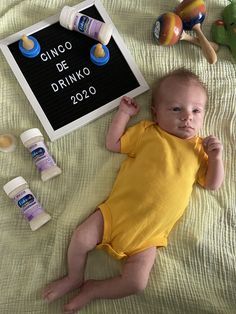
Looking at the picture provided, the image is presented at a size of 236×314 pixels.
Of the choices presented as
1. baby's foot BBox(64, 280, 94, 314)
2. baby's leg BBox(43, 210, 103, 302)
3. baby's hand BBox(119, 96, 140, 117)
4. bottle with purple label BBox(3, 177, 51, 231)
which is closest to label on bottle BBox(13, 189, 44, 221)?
bottle with purple label BBox(3, 177, 51, 231)

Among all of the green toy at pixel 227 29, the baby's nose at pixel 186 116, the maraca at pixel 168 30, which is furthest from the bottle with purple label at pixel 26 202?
the green toy at pixel 227 29

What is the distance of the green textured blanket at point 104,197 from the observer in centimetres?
109

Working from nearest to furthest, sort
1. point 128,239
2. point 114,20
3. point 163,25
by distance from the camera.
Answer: point 128,239, point 163,25, point 114,20

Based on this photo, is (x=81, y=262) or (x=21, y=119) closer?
(x=81, y=262)

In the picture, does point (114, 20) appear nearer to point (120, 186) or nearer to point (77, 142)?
point (77, 142)

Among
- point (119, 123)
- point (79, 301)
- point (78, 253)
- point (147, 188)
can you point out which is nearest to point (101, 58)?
point (119, 123)

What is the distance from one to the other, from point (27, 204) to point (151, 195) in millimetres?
331

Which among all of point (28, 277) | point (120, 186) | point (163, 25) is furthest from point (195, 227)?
point (163, 25)

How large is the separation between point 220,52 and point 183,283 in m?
0.70

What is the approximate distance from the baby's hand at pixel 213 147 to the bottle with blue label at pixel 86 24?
416 mm

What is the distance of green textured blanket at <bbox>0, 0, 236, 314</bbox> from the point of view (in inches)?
43.0

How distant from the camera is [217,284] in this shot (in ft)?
3.60

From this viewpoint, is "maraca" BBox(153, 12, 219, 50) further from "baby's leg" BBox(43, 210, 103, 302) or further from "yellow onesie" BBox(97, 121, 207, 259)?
"baby's leg" BBox(43, 210, 103, 302)

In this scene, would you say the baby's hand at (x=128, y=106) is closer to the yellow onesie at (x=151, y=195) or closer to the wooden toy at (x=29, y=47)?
the yellow onesie at (x=151, y=195)
